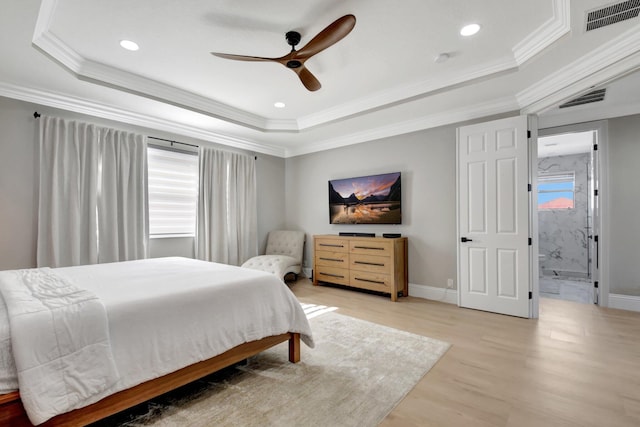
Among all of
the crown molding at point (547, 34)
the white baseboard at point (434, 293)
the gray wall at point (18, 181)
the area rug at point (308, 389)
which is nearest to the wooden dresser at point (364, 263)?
the white baseboard at point (434, 293)

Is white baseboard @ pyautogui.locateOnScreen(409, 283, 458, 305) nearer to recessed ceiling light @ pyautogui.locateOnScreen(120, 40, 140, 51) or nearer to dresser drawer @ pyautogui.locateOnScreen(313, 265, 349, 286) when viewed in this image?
dresser drawer @ pyautogui.locateOnScreen(313, 265, 349, 286)

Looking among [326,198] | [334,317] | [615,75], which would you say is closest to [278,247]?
[326,198]

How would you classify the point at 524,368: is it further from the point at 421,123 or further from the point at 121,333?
the point at 421,123

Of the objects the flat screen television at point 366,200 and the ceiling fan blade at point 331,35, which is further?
the flat screen television at point 366,200

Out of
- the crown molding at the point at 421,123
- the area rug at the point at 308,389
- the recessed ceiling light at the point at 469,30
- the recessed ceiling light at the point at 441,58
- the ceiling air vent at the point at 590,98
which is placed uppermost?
the recessed ceiling light at the point at 469,30

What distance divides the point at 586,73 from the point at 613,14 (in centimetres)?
73

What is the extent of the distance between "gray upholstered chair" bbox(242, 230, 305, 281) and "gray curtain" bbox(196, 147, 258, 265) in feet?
1.17

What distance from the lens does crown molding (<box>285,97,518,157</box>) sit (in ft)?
12.1

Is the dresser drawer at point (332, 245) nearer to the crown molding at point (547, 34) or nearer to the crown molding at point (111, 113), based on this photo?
the crown molding at point (111, 113)

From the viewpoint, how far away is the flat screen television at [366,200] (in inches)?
180

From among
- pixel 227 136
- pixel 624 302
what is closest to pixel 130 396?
pixel 227 136

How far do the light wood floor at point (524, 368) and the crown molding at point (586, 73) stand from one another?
2423 mm

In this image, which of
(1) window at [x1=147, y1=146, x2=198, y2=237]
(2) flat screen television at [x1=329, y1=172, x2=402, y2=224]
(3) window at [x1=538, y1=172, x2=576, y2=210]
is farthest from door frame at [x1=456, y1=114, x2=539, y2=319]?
(1) window at [x1=147, y1=146, x2=198, y2=237]

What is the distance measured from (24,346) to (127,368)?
17.2 inches
